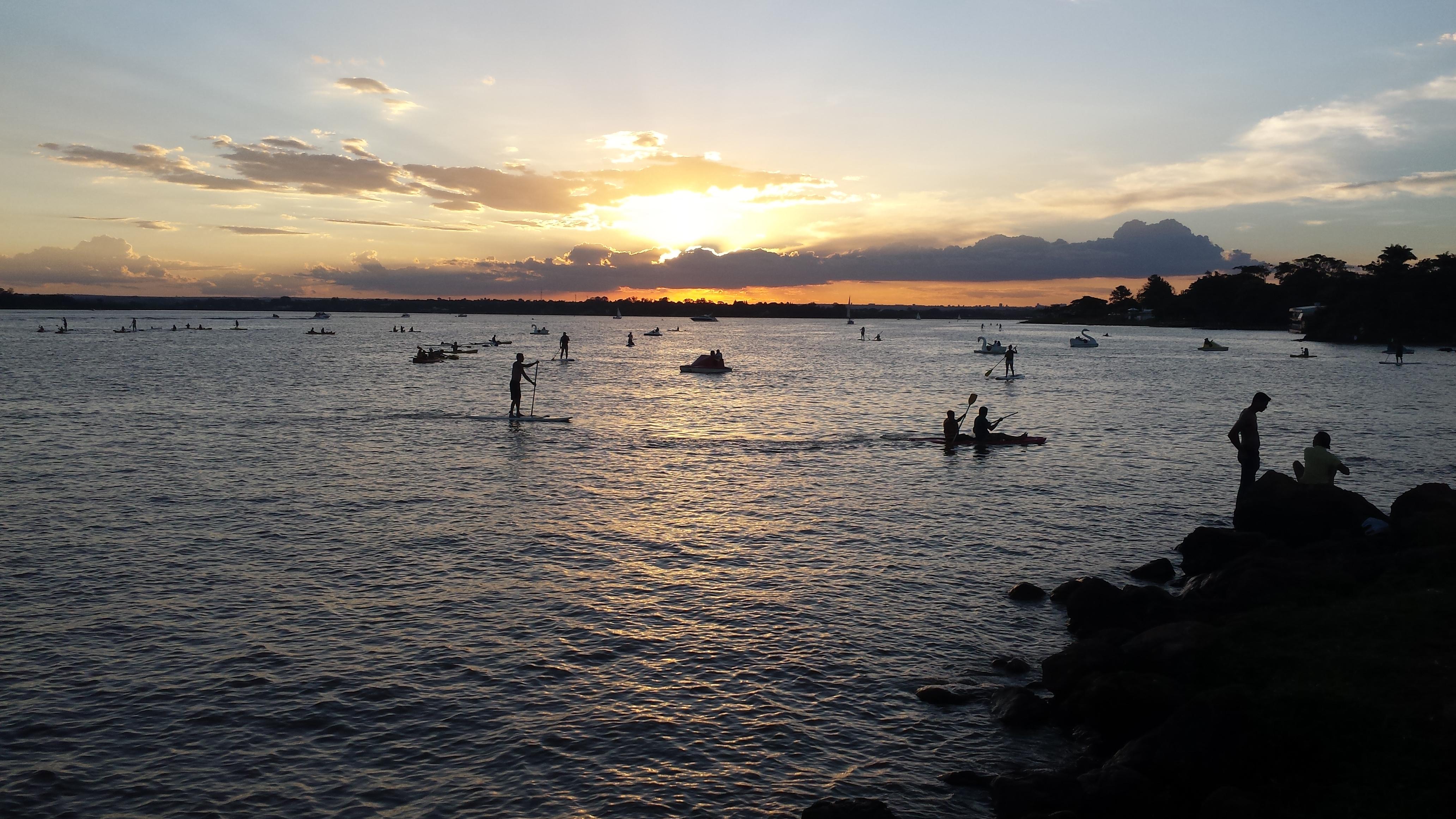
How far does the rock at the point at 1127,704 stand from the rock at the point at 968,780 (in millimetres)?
1839

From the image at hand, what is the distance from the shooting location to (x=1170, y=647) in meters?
12.3

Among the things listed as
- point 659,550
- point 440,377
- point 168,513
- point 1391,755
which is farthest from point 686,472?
point 440,377

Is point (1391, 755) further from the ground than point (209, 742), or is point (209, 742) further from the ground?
point (1391, 755)

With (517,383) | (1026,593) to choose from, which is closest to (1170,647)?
(1026,593)

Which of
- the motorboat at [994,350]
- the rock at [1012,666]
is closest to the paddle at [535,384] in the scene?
the rock at [1012,666]

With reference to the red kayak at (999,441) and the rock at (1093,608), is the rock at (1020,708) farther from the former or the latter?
the red kayak at (999,441)

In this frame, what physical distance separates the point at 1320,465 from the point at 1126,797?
13.7 m

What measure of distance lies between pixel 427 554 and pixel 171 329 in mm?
197290

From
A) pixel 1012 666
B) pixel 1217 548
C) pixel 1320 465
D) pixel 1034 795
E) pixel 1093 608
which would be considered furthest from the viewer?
pixel 1320 465

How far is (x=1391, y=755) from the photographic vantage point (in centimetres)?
895

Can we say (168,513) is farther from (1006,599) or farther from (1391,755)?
(1391,755)

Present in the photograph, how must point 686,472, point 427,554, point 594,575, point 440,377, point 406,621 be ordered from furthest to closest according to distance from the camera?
point 440,377
point 686,472
point 427,554
point 594,575
point 406,621

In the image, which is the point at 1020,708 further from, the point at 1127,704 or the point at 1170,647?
the point at 1170,647

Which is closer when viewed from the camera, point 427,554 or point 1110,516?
point 427,554
